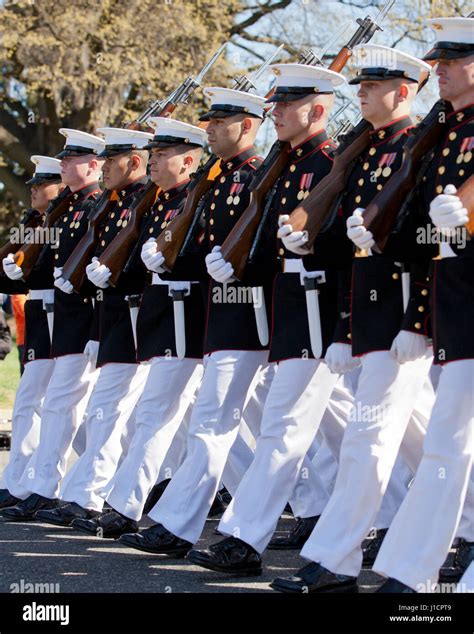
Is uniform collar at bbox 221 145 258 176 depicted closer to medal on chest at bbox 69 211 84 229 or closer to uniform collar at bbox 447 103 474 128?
medal on chest at bbox 69 211 84 229

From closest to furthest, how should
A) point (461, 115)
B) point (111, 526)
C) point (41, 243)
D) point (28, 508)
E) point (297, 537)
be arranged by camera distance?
point (461, 115) < point (297, 537) < point (111, 526) < point (28, 508) < point (41, 243)

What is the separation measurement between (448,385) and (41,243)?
14.3ft

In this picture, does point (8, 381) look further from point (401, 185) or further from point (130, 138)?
point (401, 185)

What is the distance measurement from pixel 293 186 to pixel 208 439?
4.27ft

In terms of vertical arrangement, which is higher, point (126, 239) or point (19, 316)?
point (126, 239)

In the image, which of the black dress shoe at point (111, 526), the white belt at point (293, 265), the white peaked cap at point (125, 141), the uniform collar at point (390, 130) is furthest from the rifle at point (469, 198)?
the white peaked cap at point (125, 141)

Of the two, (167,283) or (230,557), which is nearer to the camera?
(230,557)

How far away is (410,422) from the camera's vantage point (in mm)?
6398

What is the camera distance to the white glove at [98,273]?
779cm

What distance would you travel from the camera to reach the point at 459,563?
6.28 meters

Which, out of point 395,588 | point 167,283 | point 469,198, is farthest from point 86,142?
point 395,588

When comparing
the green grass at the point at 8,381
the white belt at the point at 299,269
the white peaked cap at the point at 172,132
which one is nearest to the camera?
the white belt at the point at 299,269

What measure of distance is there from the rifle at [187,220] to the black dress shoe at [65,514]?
1.58 m

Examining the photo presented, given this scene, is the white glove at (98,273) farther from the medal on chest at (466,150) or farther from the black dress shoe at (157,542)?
the medal on chest at (466,150)
